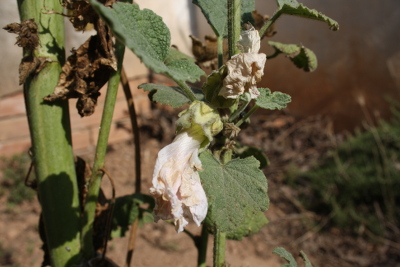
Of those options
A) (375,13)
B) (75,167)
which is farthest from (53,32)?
(375,13)

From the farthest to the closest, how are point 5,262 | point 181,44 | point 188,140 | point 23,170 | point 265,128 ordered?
point 265,128 → point 181,44 → point 23,170 → point 5,262 → point 188,140

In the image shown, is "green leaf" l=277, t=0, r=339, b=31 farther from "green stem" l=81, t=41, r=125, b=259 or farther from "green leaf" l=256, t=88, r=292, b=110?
"green stem" l=81, t=41, r=125, b=259

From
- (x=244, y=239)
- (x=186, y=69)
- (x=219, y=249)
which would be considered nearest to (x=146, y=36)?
(x=186, y=69)

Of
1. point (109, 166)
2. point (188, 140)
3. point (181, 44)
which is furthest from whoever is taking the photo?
point (181, 44)

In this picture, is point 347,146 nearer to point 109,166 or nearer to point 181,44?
point 181,44

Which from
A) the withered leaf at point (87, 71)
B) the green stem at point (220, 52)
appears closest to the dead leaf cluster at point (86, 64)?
the withered leaf at point (87, 71)

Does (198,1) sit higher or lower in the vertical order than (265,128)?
higher
